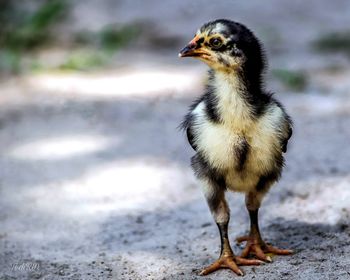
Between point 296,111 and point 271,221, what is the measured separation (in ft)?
8.11

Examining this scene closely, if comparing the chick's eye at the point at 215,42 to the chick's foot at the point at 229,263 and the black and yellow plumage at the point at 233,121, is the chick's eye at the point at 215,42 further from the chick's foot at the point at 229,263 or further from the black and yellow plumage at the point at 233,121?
the chick's foot at the point at 229,263

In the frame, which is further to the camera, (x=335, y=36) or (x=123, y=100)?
(x=335, y=36)

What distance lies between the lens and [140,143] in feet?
20.4

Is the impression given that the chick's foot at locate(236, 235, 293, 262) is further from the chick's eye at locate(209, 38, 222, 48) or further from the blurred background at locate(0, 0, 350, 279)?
the chick's eye at locate(209, 38, 222, 48)

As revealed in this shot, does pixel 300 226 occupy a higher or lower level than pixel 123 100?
higher

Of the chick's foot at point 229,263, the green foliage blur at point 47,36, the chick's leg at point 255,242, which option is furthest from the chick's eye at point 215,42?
the green foliage blur at point 47,36

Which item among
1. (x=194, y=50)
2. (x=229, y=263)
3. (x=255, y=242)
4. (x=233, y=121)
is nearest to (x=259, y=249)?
(x=255, y=242)

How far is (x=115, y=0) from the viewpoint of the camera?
11445 millimetres

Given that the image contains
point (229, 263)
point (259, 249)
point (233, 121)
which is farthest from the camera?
point (259, 249)

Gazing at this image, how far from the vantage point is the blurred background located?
414 cm

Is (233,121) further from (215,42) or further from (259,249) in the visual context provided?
(259,249)

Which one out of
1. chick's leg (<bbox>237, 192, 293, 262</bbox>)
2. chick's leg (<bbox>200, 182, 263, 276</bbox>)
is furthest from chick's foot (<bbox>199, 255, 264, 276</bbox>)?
chick's leg (<bbox>237, 192, 293, 262</bbox>)

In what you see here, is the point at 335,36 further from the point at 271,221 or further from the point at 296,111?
the point at 271,221

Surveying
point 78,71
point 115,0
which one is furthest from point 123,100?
point 115,0
